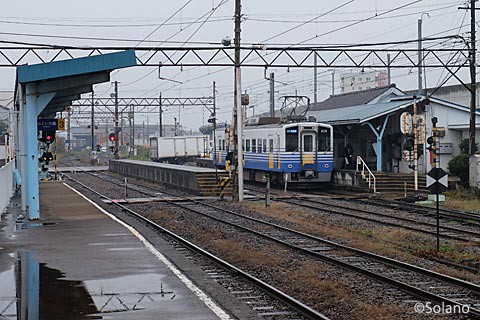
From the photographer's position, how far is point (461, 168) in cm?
2948

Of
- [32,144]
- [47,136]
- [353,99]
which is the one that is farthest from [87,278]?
[353,99]

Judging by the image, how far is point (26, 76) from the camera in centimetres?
1856

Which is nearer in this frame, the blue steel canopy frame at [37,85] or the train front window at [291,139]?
the blue steel canopy frame at [37,85]

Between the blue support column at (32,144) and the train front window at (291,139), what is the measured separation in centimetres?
1388

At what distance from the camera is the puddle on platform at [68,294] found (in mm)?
8344

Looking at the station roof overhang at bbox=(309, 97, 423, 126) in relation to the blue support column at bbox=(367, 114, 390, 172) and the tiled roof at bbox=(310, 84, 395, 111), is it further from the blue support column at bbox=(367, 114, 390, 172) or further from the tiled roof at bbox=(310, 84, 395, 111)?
the tiled roof at bbox=(310, 84, 395, 111)

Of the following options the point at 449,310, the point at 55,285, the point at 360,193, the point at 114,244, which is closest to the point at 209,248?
the point at 114,244

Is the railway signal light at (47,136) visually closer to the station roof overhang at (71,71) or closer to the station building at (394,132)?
the station roof overhang at (71,71)

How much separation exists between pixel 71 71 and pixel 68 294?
10252mm

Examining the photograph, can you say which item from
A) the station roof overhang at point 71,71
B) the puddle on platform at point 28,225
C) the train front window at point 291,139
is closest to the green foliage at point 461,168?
the train front window at point 291,139

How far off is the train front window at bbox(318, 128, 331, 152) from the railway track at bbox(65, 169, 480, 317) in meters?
14.0

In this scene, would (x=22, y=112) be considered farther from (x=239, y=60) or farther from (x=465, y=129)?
(x=465, y=129)

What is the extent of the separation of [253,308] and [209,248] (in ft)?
19.0

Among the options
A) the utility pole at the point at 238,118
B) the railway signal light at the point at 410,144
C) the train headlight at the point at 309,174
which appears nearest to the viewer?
the utility pole at the point at 238,118
